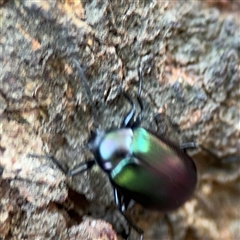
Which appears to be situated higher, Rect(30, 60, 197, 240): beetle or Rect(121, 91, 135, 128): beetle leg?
Rect(121, 91, 135, 128): beetle leg

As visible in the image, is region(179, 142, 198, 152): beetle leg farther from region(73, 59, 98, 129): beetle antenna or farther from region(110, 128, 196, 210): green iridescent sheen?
region(73, 59, 98, 129): beetle antenna

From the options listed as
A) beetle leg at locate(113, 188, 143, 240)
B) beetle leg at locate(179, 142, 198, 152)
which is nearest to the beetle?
beetle leg at locate(113, 188, 143, 240)

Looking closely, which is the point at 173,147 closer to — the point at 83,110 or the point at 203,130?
the point at 203,130

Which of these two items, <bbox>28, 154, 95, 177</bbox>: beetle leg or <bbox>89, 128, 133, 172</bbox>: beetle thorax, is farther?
<bbox>89, 128, 133, 172</bbox>: beetle thorax

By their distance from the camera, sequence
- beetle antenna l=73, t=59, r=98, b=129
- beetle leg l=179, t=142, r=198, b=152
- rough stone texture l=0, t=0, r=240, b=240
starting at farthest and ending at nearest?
beetle leg l=179, t=142, r=198, b=152 → beetle antenna l=73, t=59, r=98, b=129 → rough stone texture l=0, t=0, r=240, b=240

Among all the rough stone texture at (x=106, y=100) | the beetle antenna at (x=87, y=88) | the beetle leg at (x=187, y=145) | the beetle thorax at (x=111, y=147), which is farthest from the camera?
the beetle leg at (x=187, y=145)

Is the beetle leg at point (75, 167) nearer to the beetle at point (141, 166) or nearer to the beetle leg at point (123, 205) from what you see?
the beetle at point (141, 166)

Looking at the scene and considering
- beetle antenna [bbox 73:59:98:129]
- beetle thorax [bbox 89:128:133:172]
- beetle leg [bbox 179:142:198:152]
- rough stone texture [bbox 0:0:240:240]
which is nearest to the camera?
rough stone texture [bbox 0:0:240:240]

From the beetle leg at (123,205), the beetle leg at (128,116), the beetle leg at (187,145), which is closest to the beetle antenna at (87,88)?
the beetle leg at (128,116)
